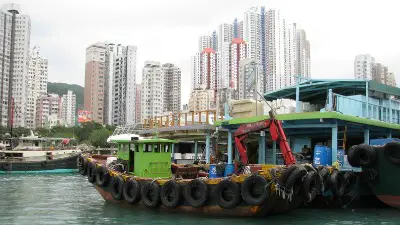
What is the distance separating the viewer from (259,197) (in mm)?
10055

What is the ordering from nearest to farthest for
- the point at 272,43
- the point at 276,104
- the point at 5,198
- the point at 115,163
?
the point at 115,163 → the point at 5,198 → the point at 276,104 → the point at 272,43

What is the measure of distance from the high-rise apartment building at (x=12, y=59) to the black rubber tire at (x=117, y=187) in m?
61.2

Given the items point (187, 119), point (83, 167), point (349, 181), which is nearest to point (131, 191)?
point (83, 167)

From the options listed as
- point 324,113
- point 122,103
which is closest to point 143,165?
point 324,113

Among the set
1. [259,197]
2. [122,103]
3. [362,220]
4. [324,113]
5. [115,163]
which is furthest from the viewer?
[122,103]

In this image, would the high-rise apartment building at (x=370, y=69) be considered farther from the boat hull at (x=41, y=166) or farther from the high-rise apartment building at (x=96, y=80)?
the high-rise apartment building at (x=96, y=80)

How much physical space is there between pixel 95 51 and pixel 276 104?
74.1 meters

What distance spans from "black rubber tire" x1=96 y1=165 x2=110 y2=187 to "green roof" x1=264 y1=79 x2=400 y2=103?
8124mm

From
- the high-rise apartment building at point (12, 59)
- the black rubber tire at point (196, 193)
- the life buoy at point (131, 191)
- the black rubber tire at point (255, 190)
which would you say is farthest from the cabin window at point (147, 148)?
the high-rise apartment building at point (12, 59)

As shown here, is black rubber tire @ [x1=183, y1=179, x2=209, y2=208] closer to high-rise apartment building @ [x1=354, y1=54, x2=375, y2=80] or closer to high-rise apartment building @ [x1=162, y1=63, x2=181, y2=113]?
high-rise apartment building @ [x1=354, y1=54, x2=375, y2=80]

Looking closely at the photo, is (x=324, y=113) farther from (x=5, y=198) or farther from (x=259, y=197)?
(x=5, y=198)

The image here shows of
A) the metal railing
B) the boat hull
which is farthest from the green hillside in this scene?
the metal railing

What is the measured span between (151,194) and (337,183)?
5485 mm

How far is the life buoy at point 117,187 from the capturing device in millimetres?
12906
